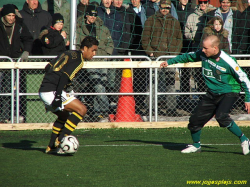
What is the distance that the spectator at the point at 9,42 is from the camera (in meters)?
10.0

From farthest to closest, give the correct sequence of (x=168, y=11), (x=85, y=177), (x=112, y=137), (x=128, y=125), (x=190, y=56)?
(x=168, y=11) → (x=128, y=125) → (x=112, y=137) → (x=190, y=56) → (x=85, y=177)

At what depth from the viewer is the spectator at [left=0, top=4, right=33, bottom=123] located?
10016mm

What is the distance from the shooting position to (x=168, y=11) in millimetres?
10758

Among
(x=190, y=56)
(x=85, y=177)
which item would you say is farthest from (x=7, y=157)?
(x=190, y=56)

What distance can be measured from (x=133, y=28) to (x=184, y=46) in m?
1.37

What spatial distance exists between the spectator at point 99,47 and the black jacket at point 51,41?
45 centimetres

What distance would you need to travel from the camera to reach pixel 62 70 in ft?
22.5

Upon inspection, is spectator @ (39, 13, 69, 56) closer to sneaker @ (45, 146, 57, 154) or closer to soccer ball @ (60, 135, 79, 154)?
sneaker @ (45, 146, 57, 154)

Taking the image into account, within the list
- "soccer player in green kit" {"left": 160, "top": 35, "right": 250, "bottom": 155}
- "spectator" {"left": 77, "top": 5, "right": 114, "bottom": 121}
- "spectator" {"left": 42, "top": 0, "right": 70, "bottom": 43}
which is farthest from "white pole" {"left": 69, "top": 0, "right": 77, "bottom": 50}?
"soccer player in green kit" {"left": 160, "top": 35, "right": 250, "bottom": 155}

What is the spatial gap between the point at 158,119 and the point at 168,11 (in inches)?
105

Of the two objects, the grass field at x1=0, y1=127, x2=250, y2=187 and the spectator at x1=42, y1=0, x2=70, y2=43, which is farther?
the spectator at x1=42, y1=0, x2=70, y2=43

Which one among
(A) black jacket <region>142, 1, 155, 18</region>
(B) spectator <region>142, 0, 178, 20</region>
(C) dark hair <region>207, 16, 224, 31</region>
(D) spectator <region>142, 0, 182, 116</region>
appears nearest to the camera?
(C) dark hair <region>207, 16, 224, 31</region>

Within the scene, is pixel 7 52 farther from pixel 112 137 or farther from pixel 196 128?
pixel 196 128

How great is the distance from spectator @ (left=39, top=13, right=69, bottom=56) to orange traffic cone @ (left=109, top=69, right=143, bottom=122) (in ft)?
5.32
